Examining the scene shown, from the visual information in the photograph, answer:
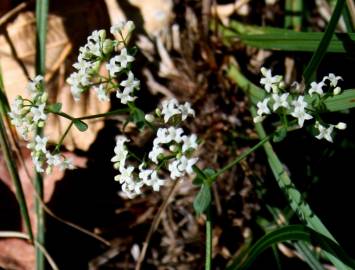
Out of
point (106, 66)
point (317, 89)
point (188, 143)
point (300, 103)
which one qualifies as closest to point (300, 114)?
point (300, 103)

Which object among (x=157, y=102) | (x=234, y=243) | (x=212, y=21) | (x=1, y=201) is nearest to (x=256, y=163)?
(x=234, y=243)

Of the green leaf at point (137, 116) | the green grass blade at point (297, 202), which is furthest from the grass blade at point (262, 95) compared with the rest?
the green leaf at point (137, 116)

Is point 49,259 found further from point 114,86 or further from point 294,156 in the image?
point 294,156

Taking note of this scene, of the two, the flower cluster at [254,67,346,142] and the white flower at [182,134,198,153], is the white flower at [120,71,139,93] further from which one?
the flower cluster at [254,67,346,142]

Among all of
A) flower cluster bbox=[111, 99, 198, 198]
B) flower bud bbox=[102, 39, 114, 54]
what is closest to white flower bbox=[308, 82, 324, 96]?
flower cluster bbox=[111, 99, 198, 198]

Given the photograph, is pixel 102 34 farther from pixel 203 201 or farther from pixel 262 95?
pixel 262 95

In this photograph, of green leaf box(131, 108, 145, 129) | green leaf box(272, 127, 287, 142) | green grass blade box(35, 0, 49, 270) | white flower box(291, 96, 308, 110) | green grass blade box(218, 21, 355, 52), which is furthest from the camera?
green grass blade box(35, 0, 49, 270)
